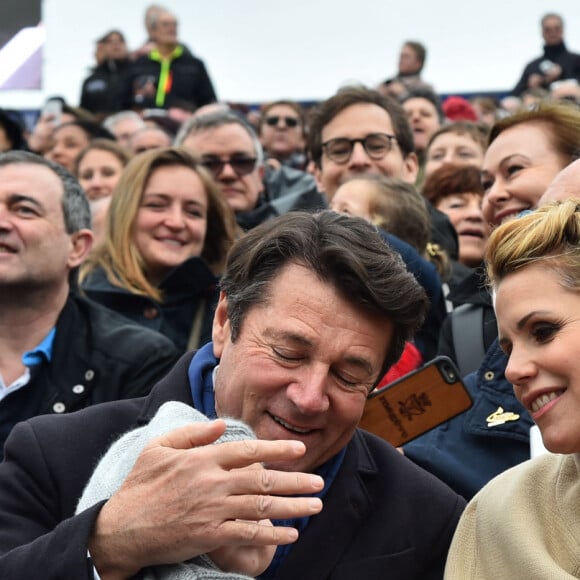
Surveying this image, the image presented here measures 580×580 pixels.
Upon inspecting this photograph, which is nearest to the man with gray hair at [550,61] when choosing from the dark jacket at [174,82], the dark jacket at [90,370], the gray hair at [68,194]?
the dark jacket at [174,82]

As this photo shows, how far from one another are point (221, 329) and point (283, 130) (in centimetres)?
645

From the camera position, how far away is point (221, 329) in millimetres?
3225

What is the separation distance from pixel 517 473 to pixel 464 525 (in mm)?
187

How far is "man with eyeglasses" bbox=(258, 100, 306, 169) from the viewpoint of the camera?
9484 mm

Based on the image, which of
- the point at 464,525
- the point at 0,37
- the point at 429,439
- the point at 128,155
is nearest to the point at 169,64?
the point at 128,155

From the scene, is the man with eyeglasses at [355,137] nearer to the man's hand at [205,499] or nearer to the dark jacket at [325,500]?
the dark jacket at [325,500]

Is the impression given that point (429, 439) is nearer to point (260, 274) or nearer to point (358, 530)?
point (358, 530)

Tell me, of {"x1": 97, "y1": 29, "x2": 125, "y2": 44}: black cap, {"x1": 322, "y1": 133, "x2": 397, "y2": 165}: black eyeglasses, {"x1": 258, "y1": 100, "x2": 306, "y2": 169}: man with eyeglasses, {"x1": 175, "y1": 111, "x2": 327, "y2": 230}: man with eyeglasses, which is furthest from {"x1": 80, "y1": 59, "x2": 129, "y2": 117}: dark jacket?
{"x1": 322, "y1": 133, "x2": 397, "y2": 165}: black eyeglasses

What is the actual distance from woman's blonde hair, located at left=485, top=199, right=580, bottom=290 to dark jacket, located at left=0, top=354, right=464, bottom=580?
630mm

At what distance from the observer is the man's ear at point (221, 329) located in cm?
318

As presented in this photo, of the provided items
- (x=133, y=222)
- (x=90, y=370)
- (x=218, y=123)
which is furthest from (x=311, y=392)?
(x=218, y=123)

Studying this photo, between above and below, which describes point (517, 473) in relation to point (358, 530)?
above

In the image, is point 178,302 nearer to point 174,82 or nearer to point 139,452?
point 139,452

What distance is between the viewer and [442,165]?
21.9 feet
